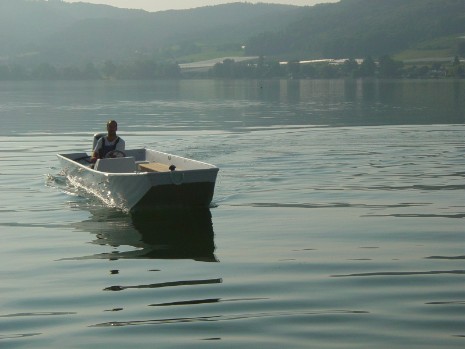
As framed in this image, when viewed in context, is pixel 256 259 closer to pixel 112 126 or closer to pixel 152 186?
pixel 152 186

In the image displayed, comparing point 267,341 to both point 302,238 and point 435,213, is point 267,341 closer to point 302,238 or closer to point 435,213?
point 302,238

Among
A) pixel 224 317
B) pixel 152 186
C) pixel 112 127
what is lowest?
pixel 224 317

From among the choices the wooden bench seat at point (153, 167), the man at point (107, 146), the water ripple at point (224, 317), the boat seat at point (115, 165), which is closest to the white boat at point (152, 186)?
the boat seat at point (115, 165)

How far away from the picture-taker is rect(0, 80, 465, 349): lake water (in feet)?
38.5

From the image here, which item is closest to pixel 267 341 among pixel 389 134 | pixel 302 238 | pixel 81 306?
pixel 81 306

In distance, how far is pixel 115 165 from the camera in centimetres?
2334

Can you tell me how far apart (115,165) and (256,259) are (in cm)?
826

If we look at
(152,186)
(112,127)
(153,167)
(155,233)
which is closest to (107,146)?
(112,127)

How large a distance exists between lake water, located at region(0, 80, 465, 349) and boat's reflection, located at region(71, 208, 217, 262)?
4 centimetres

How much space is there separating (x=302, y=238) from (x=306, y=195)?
5.75m

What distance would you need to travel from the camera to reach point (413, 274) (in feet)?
47.4

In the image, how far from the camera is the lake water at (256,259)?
38.5 ft

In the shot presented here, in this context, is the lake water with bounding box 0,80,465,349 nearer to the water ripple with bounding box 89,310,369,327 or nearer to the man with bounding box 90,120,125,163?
the water ripple with bounding box 89,310,369,327

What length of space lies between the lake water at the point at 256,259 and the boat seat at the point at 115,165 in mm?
869
